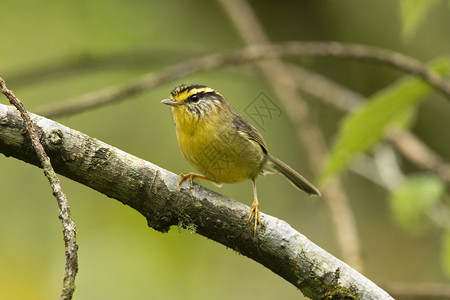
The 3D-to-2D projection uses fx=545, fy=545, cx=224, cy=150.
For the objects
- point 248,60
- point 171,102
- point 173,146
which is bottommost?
point 171,102

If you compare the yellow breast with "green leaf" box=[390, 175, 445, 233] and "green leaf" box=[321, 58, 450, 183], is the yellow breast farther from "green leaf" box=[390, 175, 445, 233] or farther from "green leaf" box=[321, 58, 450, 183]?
"green leaf" box=[390, 175, 445, 233]

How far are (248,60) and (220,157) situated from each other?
1077 millimetres

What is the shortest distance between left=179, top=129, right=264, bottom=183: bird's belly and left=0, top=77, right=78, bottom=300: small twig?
5.41 feet

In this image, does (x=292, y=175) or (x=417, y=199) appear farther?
(x=292, y=175)

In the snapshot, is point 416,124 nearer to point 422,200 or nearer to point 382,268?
point 382,268

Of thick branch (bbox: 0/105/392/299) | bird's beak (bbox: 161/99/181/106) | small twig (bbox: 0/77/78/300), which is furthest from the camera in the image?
bird's beak (bbox: 161/99/181/106)

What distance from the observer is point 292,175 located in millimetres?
4762

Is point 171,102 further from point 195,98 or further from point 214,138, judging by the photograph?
point 214,138

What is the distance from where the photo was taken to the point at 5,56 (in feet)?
23.2

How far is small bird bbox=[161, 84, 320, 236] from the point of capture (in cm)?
377

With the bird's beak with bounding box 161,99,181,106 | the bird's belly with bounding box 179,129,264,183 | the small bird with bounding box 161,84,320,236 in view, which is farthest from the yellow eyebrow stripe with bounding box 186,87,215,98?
the bird's belly with bounding box 179,129,264,183

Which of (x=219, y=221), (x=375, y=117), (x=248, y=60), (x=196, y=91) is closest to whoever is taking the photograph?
(x=219, y=221)

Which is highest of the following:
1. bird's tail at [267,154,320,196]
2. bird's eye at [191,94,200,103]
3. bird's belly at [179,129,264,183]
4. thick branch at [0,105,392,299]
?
bird's tail at [267,154,320,196]

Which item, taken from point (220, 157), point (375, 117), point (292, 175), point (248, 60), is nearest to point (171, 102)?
point (220, 157)
